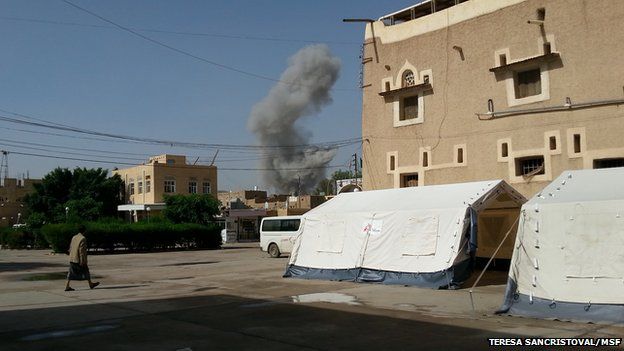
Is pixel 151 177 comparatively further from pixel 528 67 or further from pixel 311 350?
pixel 311 350

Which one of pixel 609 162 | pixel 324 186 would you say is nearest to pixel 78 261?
pixel 609 162

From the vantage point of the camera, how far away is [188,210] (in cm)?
4769

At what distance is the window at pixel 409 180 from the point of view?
24281 mm

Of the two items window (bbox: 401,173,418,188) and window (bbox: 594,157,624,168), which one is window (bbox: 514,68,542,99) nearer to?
window (bbox: 594,157,624,168)

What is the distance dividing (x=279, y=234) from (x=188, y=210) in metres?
18.7

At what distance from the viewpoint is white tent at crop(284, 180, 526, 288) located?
15.5 meters

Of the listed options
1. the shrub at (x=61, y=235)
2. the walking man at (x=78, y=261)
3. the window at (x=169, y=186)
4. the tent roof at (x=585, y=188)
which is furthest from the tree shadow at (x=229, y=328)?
the window at (x=169, y=186)

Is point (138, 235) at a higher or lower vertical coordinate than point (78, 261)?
lower

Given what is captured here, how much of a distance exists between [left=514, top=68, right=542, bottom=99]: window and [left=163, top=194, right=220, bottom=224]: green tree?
1267 inches

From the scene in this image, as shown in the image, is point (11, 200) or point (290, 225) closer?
point (290, 225)

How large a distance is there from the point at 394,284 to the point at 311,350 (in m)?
8.37

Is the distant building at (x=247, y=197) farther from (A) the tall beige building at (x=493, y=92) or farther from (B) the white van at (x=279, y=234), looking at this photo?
(A) the tall beige building at (x=493, y=92)

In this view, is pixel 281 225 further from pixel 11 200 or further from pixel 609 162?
pixel 11 200

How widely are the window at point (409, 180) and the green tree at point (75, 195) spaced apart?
46.3 m
